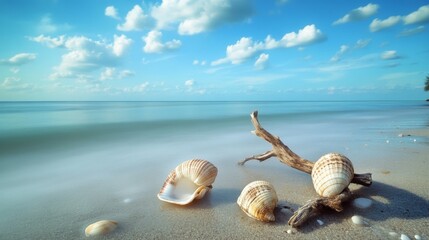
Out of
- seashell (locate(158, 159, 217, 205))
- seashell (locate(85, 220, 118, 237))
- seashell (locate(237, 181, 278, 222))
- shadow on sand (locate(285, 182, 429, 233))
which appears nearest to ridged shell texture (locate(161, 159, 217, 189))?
seashell (locate(158, 159, 217, 205))

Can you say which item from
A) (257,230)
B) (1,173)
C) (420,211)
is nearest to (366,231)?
(420,211)

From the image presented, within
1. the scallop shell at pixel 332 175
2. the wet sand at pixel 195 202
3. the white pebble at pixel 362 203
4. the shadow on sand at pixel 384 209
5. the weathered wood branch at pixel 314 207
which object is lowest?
the wet sand at pixel 195 202

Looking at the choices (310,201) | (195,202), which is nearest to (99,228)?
(195,202)

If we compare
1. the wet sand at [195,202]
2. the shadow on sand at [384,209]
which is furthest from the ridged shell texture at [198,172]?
the shadow on sand at [384,209]

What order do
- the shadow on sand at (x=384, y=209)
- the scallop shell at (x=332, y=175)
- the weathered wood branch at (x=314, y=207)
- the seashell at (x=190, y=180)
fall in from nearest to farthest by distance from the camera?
1. the weathered wood branch at (x=314, y=207)
2. the shadow on sand at (x=384, y=209)
3. the scallop shell at (x=332, y=175)
4. the seashell at (x=190, y=180)

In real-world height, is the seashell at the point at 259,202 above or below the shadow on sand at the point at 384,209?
above

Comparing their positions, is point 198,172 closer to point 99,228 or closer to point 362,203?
point 99,228

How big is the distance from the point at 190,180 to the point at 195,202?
0.42 meters

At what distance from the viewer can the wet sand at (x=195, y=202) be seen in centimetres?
273

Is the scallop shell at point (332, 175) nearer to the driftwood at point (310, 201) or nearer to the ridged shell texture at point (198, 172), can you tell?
the driftwood at point (310, 201)

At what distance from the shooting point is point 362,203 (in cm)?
314

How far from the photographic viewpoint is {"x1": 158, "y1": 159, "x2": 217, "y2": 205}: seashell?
3579 mm

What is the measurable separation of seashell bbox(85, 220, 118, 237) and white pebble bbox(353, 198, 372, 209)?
3.02m

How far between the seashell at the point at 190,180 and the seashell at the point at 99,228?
825mm
